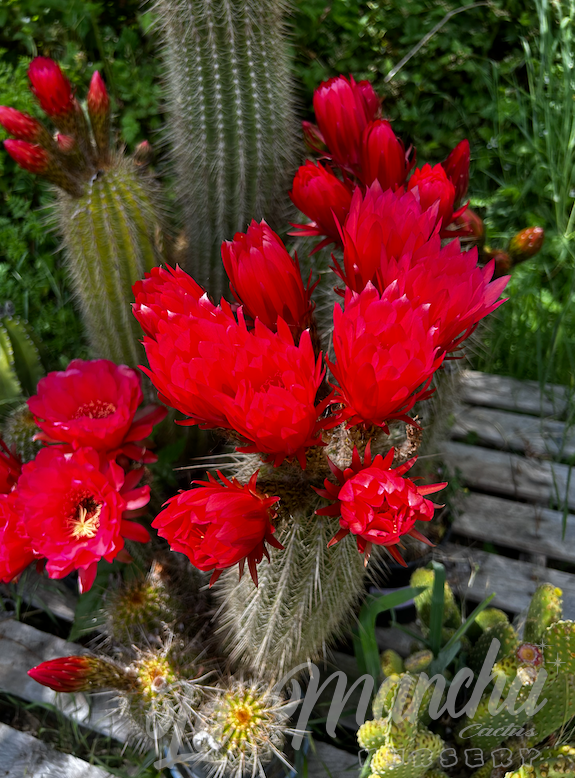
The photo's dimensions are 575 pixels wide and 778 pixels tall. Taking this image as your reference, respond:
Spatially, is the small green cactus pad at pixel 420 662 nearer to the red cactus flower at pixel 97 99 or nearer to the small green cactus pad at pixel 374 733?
the small green cactus pad at pixel 374 733

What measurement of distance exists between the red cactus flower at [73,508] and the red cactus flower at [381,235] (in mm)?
418

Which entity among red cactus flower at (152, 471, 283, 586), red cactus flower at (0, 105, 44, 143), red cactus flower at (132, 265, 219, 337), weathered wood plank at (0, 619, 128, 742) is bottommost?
weathered wood plank at (0, 619, 128, 742)

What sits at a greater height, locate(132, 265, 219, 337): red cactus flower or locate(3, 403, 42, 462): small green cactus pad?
locate(132, 265, 219, 337): red cactus flower

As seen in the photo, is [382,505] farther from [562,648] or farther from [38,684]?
[38,684]

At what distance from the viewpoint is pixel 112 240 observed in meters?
1.03

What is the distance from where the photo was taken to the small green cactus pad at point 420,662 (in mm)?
853

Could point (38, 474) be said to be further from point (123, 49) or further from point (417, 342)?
point (123, 49)

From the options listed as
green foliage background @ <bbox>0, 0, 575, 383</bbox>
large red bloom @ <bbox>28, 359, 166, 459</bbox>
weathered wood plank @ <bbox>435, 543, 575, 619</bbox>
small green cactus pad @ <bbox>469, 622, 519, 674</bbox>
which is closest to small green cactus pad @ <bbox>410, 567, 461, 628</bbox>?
small green cactus pad @ <bbox>469, 622, 519, 674</bbox>

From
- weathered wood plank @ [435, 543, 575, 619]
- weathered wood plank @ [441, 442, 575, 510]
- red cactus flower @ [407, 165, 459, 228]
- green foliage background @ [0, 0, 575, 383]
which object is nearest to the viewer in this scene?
red cactus flower @ [407, 165, 459, 228]

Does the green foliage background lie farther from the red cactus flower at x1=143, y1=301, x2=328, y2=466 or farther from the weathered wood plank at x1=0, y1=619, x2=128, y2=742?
the red cactus flower at x1=143, y1=301, x2=328, y2=466

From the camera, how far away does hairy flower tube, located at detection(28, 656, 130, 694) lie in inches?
28.8

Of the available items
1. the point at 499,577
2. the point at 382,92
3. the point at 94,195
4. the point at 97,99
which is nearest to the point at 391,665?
the point at 499,577

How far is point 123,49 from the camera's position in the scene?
185cm

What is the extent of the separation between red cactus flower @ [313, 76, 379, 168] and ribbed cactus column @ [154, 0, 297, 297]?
0.79 ft
